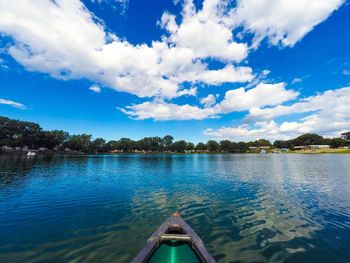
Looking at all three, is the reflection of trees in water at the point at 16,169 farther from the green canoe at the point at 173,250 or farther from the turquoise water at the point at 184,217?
the green canoe at the point at 173,250

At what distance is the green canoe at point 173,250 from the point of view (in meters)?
6.54

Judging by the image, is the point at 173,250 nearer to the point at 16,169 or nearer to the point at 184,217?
the point at 184,217

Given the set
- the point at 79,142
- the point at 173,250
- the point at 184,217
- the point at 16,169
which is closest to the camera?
the point at 173,250

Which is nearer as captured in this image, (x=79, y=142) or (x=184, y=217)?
(x=184, y=217)

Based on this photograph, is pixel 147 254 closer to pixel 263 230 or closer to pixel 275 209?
pixel 263 230

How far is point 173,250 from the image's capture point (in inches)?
294

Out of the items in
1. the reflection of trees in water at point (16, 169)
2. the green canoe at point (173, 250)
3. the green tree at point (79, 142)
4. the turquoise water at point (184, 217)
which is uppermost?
the green tree at point (79, 142)

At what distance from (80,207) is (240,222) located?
1339 cm

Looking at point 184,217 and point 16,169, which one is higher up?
point 16,169

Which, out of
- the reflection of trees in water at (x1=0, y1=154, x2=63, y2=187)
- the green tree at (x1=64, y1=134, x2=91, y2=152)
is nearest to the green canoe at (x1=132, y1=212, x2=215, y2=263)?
the reflection of trees in water at (x1=0, y1=154, x2=63, y2=187)

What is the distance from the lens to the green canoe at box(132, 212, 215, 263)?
654 cm

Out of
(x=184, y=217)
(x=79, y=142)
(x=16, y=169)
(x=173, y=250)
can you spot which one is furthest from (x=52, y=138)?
(x=173, y=250)

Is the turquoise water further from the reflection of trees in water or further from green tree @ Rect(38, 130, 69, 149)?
green tree @ Rect(38, 130, 69, 149)

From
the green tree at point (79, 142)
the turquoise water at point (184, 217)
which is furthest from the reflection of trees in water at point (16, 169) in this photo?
the green tree at point (79, 142)
